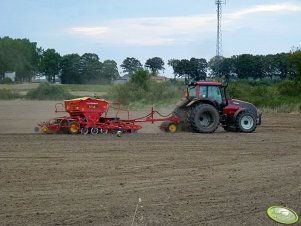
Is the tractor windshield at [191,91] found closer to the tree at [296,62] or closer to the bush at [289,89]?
the bush at [289,89]

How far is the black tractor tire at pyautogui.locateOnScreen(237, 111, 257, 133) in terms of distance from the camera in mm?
21844

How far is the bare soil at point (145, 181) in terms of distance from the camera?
8086 mm

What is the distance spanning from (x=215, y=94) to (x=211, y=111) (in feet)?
3.04

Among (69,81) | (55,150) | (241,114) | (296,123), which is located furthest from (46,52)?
(55,150)

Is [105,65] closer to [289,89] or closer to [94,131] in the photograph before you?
[289,89]

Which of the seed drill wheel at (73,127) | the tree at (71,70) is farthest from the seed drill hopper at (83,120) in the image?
the tree at (71,70)

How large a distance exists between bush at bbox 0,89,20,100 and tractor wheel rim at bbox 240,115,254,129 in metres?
32.0

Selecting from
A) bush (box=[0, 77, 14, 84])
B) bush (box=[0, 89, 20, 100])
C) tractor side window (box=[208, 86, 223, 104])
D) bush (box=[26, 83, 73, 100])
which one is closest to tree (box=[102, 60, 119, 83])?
bush (box=[26, 83, 73, 100])

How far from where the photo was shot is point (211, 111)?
21203 mm

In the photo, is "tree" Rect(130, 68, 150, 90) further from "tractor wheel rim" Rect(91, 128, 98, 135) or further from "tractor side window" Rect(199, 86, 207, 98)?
"tractor wheel rim" Rect(91, 128, 98, 135)

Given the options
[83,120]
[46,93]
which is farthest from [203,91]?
[46,93]

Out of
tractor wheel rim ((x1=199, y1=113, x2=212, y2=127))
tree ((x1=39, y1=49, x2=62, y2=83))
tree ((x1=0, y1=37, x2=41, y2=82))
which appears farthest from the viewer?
tree ((x1=39, y1=49, x2=62, y2=83))

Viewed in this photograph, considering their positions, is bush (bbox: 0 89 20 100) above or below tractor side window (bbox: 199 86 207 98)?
below

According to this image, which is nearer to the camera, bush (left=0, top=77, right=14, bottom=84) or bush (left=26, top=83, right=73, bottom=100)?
bush (left=0, top=77, right=14, bottom=84)
